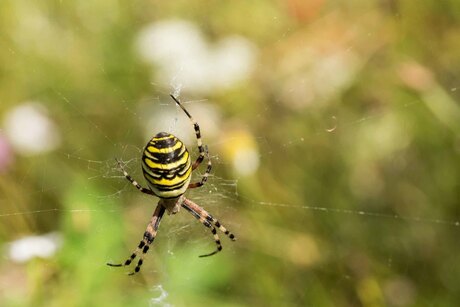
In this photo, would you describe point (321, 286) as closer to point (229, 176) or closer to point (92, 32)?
point (229, 176)

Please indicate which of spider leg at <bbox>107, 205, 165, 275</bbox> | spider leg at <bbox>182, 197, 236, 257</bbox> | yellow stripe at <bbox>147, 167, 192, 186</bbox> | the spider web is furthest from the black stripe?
spider leg at <bbox>182, 197, 236, 257</bbox>

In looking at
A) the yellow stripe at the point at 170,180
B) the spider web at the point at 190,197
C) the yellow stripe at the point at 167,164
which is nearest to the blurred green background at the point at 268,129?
the spider web at the point at 190,197

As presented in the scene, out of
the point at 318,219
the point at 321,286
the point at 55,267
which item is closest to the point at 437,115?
the point at 318,219

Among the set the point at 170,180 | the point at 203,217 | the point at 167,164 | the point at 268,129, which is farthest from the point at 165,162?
the point at 268,129

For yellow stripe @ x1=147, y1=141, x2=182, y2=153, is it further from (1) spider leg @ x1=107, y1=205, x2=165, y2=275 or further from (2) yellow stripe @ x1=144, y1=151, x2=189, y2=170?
(1) spider leg @ x1=107, y1=205, x2=165, y2=275

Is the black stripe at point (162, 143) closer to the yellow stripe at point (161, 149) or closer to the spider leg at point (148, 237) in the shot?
the yellow stripe at point (161, 149)

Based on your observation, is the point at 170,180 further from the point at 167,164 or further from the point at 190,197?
the point at 190,197

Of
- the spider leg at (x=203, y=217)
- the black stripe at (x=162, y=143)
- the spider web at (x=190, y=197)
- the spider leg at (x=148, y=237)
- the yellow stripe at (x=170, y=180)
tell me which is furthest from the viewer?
the spider leg at (x=203, y=217)
